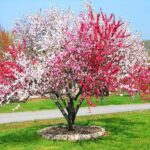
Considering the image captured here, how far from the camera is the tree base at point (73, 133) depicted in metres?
16.0

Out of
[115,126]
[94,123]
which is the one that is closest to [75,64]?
[115,126]

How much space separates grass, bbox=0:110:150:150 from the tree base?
284mm

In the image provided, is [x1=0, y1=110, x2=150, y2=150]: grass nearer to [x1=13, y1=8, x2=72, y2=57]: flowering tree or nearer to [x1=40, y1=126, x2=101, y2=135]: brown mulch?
[x1=40, y1=126, x2=101, y2=135]: brown mulch

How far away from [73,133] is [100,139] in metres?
1.21

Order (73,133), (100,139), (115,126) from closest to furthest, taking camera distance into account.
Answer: (100,139), (73,133), (115,126)

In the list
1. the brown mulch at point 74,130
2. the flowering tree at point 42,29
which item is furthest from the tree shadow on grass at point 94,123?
the flowering tree at point 42,29

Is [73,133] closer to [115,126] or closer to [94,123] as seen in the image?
[115,126]

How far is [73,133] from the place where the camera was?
16.6 m

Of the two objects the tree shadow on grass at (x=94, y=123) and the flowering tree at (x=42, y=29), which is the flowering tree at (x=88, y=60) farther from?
the tree shadow on grass at (x=94, y=123)

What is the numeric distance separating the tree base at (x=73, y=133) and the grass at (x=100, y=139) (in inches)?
11.2

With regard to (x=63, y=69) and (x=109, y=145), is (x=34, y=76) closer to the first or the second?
(x=63, y=69)

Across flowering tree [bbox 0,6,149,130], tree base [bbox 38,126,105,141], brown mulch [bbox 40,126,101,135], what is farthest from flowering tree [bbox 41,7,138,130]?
brown mulch [bbox 40,126,101,135]

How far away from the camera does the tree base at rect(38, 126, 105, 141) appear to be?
15992 mm

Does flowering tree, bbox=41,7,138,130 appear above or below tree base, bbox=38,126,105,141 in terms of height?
above
